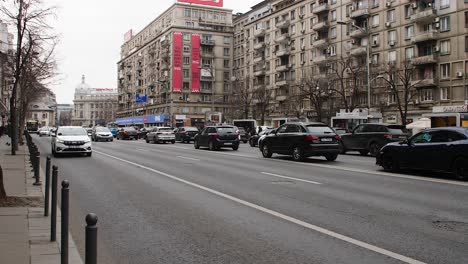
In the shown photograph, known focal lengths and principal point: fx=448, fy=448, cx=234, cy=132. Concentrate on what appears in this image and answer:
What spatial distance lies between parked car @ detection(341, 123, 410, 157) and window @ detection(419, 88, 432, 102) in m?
32.7

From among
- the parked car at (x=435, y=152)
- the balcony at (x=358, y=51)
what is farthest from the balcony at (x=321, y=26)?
the parked car at (x=435, y=152)

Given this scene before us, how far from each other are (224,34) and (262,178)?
306 feet

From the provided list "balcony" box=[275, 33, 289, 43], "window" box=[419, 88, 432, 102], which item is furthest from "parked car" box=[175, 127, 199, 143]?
"balcony" box=[275, 33, 289, 43]

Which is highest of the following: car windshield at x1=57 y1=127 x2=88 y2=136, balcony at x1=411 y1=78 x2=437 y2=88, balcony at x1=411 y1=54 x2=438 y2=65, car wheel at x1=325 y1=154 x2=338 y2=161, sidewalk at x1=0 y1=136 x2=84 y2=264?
balcony at x1=411 y1=54 x2=438 y2=65

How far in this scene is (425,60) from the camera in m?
51.7

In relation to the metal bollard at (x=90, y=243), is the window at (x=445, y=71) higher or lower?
higher

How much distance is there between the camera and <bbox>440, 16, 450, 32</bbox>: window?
5091 centimetres

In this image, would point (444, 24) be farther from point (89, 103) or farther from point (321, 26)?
point (89, 103)

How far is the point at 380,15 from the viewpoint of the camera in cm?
5988

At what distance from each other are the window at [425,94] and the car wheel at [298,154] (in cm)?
3941

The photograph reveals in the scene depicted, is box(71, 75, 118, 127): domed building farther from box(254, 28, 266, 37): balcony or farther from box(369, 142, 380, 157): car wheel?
box(369, 142, 380, 157): car wheel

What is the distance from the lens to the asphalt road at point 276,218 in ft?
18.1

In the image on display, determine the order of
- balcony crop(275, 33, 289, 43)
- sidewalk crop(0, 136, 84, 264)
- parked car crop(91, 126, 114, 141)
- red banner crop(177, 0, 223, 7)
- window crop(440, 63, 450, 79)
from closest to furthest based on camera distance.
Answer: sidewalk crop(0, 136, 84, 264) → parked car crop(91, 126, 114, 141) → window crop(440, 63, 450, 79) → balcony crop(275, 33, 289, 43) → red banner crop(177, 0, 223, 7)

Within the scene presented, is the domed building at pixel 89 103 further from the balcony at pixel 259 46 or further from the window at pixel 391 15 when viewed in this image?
the window at pixel 391 15
